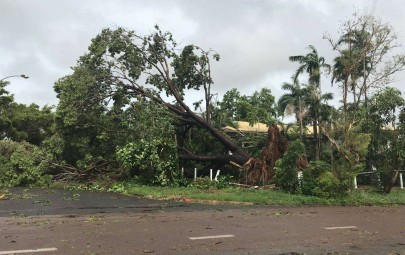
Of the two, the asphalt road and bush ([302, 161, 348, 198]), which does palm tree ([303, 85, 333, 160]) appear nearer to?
bush ([302, 161, 348, 198])

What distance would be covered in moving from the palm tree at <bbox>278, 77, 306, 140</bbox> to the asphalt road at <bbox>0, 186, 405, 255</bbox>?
1878 centimetres

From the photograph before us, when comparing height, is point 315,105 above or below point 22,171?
above

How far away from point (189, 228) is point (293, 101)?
2655 centimetres

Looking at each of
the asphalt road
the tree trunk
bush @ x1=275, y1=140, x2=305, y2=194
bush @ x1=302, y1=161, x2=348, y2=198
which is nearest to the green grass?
bush @ x1=302, y1=161, x2=348, y2=198

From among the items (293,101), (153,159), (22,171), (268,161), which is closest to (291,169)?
(268,161)

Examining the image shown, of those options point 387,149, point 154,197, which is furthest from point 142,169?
point 387,149

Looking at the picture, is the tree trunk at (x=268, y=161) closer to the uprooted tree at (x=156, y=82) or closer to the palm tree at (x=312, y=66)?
the uprooted tree at (x=156, y=82)

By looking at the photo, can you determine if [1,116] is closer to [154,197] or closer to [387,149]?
[154,197]

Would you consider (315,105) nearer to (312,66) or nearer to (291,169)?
(312,66)

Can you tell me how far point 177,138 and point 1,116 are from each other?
20.6 m

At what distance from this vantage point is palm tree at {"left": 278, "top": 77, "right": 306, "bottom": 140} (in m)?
34.0

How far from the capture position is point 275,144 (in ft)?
74.8

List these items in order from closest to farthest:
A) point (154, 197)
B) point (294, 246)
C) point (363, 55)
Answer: point (294, 246) < point (154, 197) < point (363, 55)

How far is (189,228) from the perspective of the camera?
386 inches
